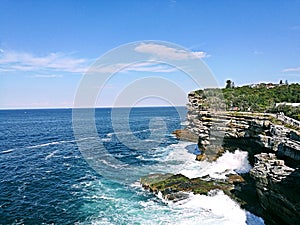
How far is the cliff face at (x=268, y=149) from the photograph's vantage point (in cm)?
2366

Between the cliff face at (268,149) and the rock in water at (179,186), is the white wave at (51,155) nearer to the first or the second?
the rock in water at (179,186)

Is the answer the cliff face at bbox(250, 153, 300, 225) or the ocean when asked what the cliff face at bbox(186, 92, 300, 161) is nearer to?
the cliff face at bbox(250, 153, 300, 225)

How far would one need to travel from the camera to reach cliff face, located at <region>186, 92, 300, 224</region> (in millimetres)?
23656

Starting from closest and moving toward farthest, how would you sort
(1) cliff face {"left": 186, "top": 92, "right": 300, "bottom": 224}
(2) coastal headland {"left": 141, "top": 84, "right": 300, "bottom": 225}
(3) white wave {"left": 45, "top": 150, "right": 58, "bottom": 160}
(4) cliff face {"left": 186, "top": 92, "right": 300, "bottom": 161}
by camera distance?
(1) cliff face {"left": 186, "top": 92, "right": 300, "bottom": 224} < (2) coastal headland {"left": 141, "top": 84, "right": 300, "bottom": 225} < (4) cliff face {"left": 186, "top": 92, "right": 300, "bottom": 161} < (3) white wave {"left": 45, "top": 150, "right": 58, "bottom": 160}

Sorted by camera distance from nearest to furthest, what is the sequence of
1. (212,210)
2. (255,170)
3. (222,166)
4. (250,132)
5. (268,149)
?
(255,170)
(212,210)
(268,149)
(250,132)
(222,166)

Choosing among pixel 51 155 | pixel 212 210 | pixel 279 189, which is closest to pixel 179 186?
pixel 212 210

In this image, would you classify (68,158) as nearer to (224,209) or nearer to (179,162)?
(179,162)

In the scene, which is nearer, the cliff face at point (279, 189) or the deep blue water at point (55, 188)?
the cliff face at point (279, 189)

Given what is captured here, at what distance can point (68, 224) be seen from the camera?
2716 centimetres

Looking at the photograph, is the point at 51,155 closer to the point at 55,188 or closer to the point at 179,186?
the point at 55,188

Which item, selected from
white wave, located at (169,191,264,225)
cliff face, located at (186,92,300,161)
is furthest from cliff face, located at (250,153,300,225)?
cliff face, located at (186,92,300,161)

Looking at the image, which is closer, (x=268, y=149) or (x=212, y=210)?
(x=212, y=210)

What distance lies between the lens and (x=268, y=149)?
115 feet

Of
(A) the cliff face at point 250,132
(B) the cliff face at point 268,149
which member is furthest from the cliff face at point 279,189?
(A) the cliff face at point 250,132
